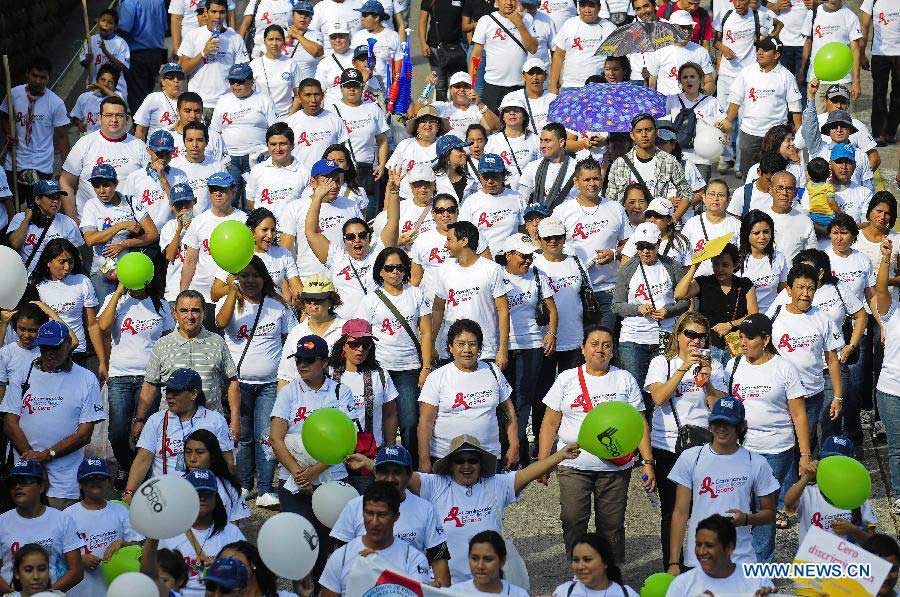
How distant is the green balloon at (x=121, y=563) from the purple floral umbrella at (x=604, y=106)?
6393 millimetres

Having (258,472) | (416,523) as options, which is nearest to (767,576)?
(416,523)

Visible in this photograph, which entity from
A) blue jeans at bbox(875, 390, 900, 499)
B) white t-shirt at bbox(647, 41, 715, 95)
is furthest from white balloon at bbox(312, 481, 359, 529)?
white t-shirt at bbox(647, 41, 715, 95)

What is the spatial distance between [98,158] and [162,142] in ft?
2.73

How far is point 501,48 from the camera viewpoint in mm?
17234

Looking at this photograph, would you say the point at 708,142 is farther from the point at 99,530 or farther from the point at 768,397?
the point at 99,530

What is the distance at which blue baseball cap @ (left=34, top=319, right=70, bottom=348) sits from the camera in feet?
35.6

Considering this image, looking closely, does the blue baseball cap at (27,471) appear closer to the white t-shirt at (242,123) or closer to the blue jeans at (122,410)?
the blue jeans at (122,410)

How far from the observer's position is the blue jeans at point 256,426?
1184 cm

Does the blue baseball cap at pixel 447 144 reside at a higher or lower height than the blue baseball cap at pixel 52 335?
higher

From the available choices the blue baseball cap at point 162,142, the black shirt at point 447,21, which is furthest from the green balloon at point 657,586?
the black shirt at point 447,21

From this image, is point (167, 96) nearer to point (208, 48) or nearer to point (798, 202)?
point (208, 48)

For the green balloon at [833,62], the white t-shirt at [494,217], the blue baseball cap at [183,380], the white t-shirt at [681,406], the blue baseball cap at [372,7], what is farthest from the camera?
the blue baseball cap at [372,7]

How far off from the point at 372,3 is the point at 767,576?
31.1 ft

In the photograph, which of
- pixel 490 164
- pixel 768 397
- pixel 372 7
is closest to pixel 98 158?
pixel 490 164
